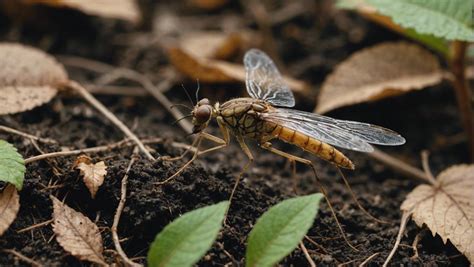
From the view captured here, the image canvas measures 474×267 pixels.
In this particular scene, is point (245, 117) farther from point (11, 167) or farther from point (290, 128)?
point (11, 167)

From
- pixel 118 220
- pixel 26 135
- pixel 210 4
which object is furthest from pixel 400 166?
pixel 210 4

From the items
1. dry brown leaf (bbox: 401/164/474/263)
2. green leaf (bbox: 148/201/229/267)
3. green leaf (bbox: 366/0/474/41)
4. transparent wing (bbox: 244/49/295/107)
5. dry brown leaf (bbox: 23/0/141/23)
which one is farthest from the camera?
dry brown leaf (bbox: 23/0/141/23)

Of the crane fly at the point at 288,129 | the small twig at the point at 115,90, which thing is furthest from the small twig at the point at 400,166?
the small twig at the point at 115,90

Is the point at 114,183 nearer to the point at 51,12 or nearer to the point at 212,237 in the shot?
the point at 212,237

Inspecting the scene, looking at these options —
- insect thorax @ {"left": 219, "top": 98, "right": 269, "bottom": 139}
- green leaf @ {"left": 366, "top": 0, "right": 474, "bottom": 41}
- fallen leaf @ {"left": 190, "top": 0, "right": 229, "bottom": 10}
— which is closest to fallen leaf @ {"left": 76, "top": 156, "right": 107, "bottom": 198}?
insect thorax @ {"left": 219, "top": 98, "right": 269, "bottom": 139}

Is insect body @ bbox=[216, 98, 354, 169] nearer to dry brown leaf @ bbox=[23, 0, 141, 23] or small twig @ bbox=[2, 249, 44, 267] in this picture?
small twig @ bbox=[2, 249, 44, 267]

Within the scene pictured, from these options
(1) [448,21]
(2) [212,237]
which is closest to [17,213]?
(2) [212,237]
